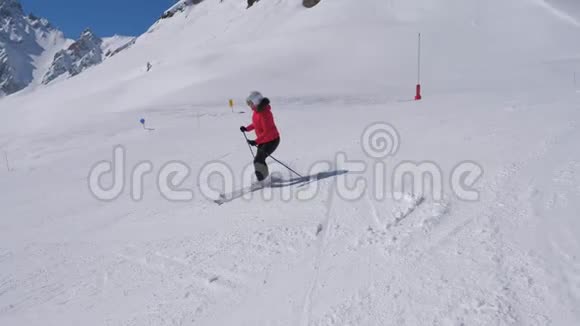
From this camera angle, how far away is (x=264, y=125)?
6730 millimetres

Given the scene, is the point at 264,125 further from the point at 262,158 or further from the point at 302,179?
the point at 302,179

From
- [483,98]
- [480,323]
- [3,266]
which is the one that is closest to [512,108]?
[483,98]

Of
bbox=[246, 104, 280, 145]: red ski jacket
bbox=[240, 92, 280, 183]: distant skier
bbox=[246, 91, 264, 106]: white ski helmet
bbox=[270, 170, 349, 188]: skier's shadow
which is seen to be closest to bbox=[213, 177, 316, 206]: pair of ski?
bbox=[270, 170, 349, 188]: skier's shadow

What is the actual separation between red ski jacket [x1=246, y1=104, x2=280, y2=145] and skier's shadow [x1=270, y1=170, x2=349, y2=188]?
0.79 metres

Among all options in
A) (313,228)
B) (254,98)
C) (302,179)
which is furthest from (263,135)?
(313,228)

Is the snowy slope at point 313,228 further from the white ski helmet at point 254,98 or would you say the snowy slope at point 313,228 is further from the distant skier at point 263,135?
the white ski helmet at point 254,98

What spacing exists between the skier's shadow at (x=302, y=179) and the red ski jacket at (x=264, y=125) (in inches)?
30.9

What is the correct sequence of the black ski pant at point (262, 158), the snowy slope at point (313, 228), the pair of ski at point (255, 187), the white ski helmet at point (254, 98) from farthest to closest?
the black ski pant at point (262, 158) → the pair of ski at point (255, 187) → the white ski helmet at point (254, 98) → the snowy slope at point (313, 228)

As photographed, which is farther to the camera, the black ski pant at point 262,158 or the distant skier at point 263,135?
the black ski pant at point 262,158

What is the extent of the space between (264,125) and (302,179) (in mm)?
1224

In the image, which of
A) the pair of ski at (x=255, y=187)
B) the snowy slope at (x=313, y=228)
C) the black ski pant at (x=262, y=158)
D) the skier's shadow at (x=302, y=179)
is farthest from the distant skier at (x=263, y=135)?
the snowy slope at (x=313, y=228)

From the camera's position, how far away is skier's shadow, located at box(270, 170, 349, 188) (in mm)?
6916

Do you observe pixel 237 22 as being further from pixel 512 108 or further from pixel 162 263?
pixel 162 263

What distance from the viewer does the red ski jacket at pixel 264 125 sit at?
6.64 m
